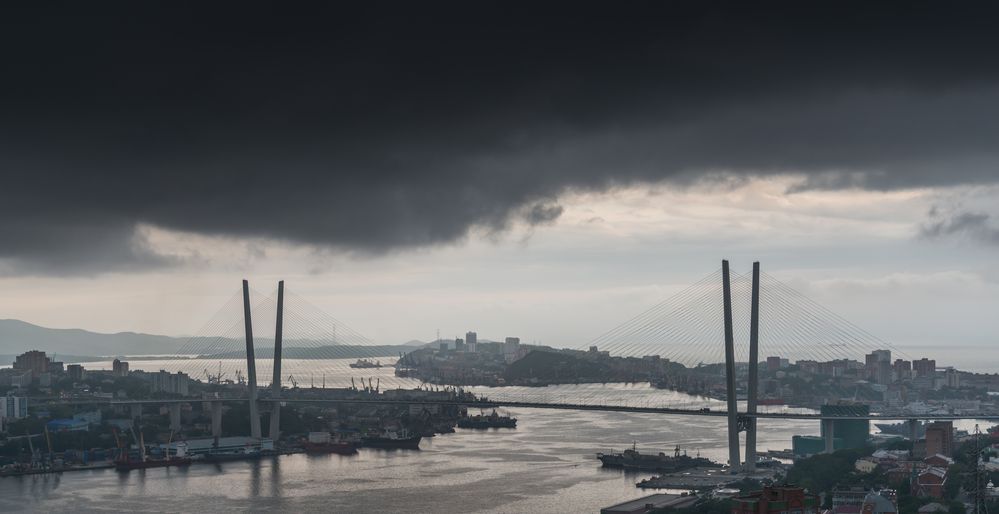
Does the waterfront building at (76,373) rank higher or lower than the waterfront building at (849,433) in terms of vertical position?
higher

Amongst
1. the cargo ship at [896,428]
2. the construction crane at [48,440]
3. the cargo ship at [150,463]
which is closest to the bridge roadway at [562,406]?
the cargo ship at [896,428]

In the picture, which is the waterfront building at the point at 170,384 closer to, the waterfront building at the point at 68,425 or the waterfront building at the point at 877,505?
the waterfront building at the point at 68,425

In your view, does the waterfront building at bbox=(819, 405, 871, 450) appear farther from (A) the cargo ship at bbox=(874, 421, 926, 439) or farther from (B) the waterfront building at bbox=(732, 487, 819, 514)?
(B) the waterfront building at bbox=(732, 487, 819, 514)

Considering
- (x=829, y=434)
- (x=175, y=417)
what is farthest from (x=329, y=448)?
(x=829, y=434)

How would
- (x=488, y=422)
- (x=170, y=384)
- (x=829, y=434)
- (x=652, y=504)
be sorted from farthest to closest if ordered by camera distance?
1. (x=170, y=384)
2. (x=488, y=422)
3. (x=829, y=434)
4. (x=652, y=504)

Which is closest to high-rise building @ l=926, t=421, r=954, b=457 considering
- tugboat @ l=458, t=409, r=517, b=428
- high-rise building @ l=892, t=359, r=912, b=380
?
tugboat @ l=458, t=409, r=517, b=428

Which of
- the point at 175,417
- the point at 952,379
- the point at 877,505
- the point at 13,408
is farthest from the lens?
the point at 952,379

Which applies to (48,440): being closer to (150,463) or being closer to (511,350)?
(150,463)
